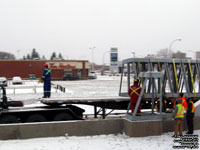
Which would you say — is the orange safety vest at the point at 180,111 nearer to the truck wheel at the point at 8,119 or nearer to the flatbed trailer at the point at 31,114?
the flatbed trailer at the point at 31,114

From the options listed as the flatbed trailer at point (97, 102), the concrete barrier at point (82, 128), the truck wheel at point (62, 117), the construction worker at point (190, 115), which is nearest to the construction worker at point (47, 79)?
the flatbed trailer at point (97, 102)

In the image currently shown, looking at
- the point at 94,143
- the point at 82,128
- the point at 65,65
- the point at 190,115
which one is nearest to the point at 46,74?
the point at 82,128

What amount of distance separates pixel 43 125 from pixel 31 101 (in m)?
1.98

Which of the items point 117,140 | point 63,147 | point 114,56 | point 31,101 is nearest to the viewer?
point 63,147

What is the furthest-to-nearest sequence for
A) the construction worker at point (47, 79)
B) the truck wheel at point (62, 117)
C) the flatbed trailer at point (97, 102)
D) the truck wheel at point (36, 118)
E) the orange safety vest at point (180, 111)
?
the construction worker at point (47, 79) → the flatbed trailer at point (97, 102) → the truck wheel at point (62, 117) → the truck wheel at point (36, 118) → the orange safety vest at point (180, 111)

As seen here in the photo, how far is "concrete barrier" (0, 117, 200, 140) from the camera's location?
7035mm

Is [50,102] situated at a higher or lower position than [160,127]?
higher

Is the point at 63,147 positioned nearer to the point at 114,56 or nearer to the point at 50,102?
the point at 50,102

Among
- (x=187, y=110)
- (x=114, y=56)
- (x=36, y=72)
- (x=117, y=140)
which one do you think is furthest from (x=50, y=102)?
(x=36, y=72)

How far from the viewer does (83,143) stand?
688 centimetres

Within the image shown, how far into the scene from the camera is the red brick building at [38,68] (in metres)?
46.8

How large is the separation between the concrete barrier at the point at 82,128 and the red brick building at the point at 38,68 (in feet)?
133

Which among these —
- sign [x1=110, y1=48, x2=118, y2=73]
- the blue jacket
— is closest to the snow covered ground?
the blue jacket

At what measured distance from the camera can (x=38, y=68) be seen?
159 feet
